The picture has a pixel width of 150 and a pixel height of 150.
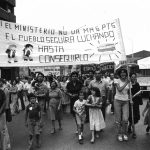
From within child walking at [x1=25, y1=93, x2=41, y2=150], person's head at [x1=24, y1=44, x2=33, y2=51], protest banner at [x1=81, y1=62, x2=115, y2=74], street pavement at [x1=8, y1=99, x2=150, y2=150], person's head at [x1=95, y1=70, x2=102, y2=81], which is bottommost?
street pavement at [x1=8, y1=99, x2=150, y2=150]

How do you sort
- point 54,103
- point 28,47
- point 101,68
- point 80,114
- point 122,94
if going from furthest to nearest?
point 101,68, point 54,103, point 80,114, point 28,47, point 122,94

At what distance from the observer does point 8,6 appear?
33.4 meters

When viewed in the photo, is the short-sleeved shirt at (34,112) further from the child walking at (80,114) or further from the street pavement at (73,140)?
the child walking at (80,114)

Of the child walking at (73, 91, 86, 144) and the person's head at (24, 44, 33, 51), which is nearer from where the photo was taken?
the person's head at (24, 44, 33, 51)

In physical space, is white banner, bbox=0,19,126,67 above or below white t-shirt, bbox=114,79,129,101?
above

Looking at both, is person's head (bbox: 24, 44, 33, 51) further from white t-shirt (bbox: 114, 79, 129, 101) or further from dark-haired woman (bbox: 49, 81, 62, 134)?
white t-shirt (bbox: 114, 79, 129, 101)

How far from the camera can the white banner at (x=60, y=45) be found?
6.27m

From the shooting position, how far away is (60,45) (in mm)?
6613

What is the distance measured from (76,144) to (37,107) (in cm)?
127

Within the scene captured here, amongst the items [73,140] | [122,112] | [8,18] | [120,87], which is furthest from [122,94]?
[8,18]

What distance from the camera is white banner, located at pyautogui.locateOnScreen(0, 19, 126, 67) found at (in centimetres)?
627

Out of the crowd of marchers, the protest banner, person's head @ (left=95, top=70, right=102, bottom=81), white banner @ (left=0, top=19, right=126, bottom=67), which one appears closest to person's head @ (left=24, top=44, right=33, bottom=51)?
white banner @ (left=0, top=19, right=126, bottom=67)

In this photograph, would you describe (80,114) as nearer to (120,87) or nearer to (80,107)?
(80,107)

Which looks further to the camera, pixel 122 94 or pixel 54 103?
pixel 54 103
